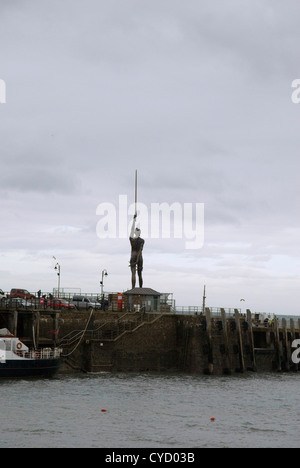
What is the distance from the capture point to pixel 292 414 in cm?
4850

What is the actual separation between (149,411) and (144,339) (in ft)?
59.7

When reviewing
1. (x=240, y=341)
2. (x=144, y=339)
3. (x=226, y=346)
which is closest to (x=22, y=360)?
(x=144, y=339)

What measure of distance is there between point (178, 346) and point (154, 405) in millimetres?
17605

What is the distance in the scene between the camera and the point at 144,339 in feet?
212

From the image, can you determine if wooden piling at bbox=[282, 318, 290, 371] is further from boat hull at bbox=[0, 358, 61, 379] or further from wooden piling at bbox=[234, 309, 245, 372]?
boat hull at bbox=[0, 358, 61, 379]

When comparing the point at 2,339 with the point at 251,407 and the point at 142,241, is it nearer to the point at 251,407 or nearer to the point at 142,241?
the point at 251,407

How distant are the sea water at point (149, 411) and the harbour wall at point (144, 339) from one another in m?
Answer: 1.85

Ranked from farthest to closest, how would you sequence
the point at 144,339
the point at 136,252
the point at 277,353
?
the point at 136,252, the point at 277,353, the point at 144,339

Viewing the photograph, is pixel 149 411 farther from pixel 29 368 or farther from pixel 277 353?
pixel 277 353

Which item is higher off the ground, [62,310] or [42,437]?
[62,310]

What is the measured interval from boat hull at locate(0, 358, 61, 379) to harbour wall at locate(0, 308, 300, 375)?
11.4 ft
